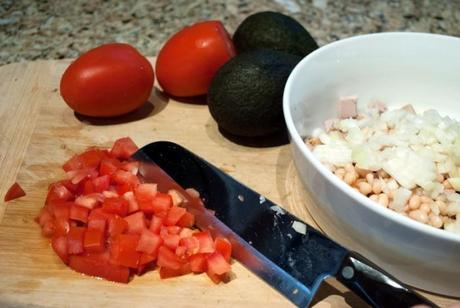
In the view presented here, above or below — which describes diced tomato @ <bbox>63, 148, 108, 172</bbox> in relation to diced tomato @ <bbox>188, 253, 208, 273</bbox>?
above

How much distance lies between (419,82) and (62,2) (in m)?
1.41

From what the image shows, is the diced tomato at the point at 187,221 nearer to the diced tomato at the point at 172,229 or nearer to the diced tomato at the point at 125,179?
the diced tomato at the point at 172,229

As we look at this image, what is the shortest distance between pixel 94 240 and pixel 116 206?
0.09 metres

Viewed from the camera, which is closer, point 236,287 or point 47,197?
point 236,287

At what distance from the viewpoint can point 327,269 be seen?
1.07 metres

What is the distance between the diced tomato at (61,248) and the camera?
1.13 metres

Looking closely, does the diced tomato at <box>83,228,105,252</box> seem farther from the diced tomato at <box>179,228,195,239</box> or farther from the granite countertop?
the granite countertop

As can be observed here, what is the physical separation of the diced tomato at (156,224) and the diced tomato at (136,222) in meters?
0.02

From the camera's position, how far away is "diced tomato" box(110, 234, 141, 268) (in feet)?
3.63

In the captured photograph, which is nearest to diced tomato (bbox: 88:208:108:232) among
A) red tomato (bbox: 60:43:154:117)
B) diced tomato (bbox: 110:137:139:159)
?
diced tomato (bbox: 110:137:139:159)

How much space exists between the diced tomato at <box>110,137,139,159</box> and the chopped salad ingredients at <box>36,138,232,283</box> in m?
0.05

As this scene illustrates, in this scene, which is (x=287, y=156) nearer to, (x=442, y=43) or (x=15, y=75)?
(x=442, y=43)

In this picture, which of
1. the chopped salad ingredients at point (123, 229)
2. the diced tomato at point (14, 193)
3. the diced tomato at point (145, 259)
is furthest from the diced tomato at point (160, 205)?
the diced tomato at point (14, 193)

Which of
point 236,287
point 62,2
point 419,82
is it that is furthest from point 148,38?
point 236,287
